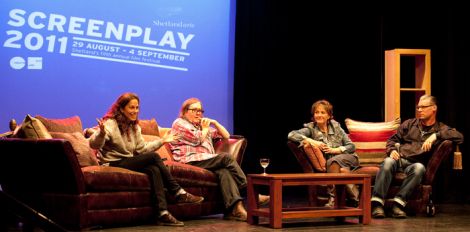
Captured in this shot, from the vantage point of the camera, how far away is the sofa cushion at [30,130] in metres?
5.11

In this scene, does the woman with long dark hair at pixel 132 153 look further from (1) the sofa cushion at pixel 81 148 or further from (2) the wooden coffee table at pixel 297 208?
(2) the wooden coffee table at pixel 297 208

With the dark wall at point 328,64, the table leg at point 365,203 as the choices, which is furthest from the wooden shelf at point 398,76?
the table leg at point 365,203

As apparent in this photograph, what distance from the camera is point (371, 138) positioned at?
6.70m

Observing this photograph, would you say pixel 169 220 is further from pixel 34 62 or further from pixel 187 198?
pixel 34 62

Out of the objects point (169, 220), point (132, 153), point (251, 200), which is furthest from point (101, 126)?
point (251, 200)

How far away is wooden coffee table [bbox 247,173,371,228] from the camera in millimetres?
5180

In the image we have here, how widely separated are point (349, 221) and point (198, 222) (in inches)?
45.2

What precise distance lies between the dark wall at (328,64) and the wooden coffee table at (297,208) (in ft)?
7.01

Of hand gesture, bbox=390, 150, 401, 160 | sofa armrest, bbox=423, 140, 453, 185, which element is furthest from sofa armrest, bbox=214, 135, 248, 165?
sofa armrest, bbox=423, 140, 453, 185

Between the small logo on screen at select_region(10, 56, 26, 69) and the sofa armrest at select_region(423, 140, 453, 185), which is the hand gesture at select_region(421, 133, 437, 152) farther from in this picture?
the small logo on screen at select_region(10, 56, 26, 69)

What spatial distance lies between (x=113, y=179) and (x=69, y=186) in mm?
314

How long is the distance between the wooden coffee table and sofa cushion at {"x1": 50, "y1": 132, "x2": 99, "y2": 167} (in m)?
1.14

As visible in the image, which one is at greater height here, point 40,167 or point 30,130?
point 30,130

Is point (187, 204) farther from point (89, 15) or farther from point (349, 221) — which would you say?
point (89, 15)
